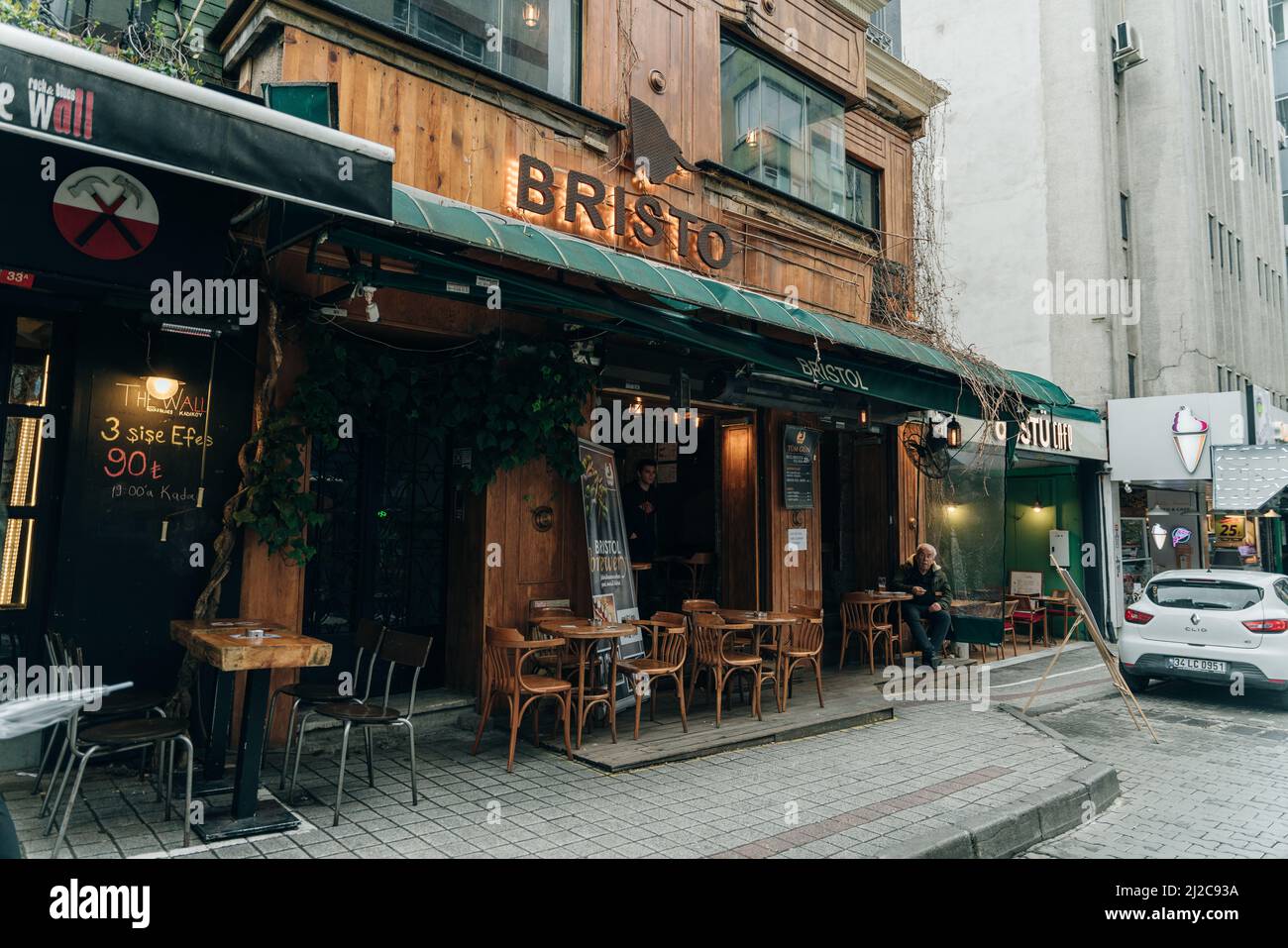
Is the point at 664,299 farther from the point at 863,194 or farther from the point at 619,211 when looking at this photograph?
the point at 863,194

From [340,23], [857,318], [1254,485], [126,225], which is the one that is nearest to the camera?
[126,225]

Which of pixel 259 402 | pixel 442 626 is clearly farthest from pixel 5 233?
pixel 442 626

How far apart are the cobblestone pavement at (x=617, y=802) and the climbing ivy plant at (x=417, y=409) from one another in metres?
2.06

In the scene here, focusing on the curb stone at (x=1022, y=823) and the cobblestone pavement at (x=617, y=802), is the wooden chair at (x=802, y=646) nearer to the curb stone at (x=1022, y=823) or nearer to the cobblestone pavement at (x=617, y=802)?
the cobblestone pavement at (x=617, y=802)

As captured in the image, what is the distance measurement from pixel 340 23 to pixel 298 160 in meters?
2.57

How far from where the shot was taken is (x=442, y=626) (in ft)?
26.5

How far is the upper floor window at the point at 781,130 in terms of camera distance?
385 inches

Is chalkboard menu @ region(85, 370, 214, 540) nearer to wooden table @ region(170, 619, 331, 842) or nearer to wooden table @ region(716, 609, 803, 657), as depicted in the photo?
wooden table @ region(170, 619, 331, 842)

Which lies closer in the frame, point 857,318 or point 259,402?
point 259,402

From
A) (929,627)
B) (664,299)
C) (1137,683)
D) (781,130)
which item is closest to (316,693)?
(664,299)

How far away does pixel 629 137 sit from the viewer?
8352mm

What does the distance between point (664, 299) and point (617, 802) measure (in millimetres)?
4009
